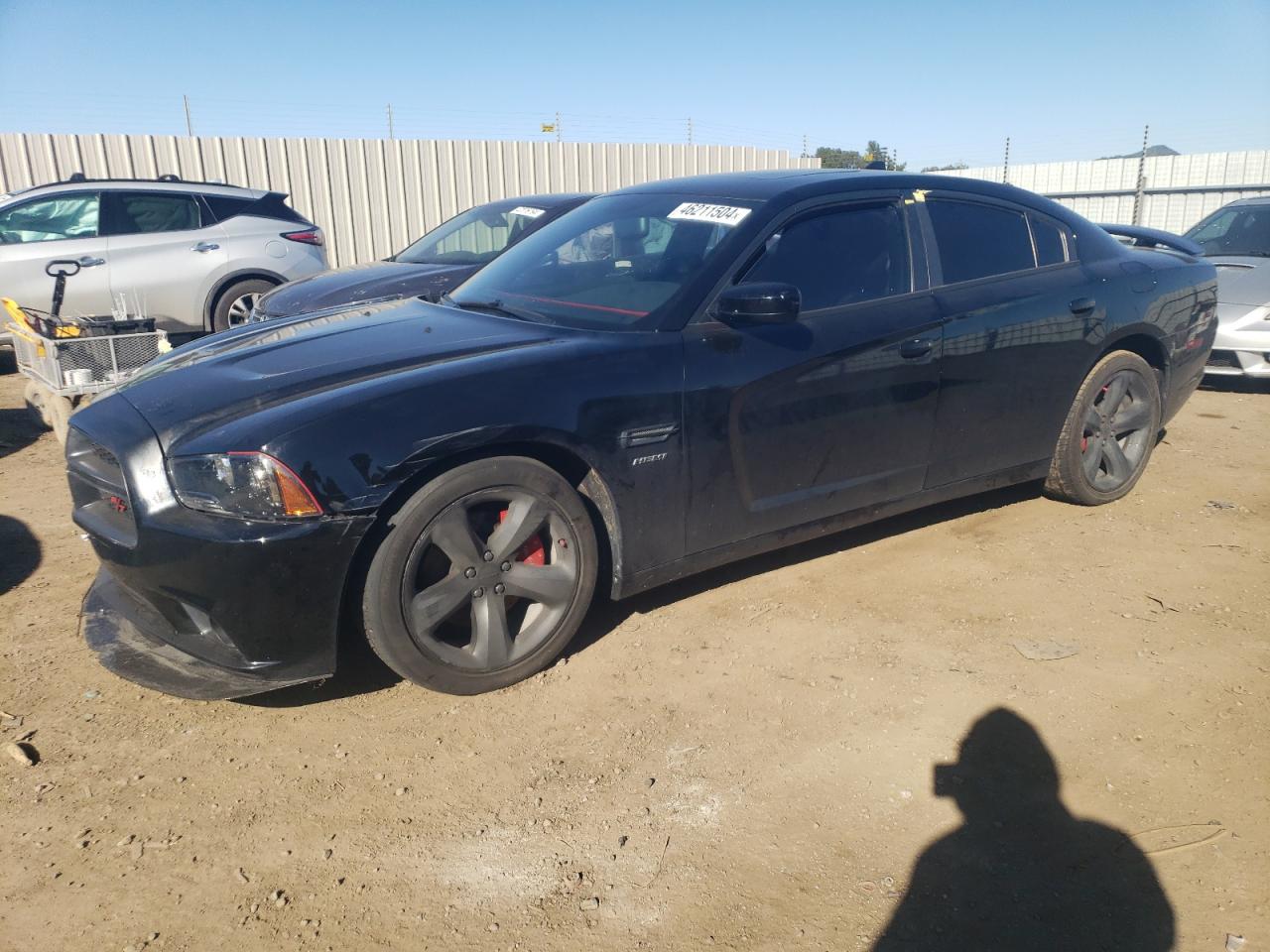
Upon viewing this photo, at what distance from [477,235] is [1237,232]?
7.11 metres

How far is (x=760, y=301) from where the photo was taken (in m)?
3.23

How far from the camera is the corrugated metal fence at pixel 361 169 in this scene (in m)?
12.3

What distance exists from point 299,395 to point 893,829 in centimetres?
207

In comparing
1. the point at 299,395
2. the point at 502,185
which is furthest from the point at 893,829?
the point at 502,185

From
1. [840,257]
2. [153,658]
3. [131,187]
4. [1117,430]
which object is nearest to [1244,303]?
[1117,430]

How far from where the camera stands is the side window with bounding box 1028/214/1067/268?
172 inches

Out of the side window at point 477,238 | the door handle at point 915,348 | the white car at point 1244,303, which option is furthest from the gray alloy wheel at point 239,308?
the white car at point 1244,303

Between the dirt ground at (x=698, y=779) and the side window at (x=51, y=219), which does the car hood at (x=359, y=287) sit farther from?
the dirt ground at (x=698, y=779)

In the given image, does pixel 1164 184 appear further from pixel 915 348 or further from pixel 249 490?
pixel 249 490

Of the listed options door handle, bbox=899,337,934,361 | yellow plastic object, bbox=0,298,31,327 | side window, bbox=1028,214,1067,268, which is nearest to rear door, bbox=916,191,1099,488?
side window, bbox=1028,214,1067,268

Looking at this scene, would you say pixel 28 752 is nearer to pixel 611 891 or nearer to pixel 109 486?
pixel 109 486

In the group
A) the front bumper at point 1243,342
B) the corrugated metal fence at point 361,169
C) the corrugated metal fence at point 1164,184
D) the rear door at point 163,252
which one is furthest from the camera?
the corrugated metal fence at point 1164,184

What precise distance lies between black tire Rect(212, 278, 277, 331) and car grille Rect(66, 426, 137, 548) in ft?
20.5

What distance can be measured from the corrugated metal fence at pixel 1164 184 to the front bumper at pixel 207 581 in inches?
545
